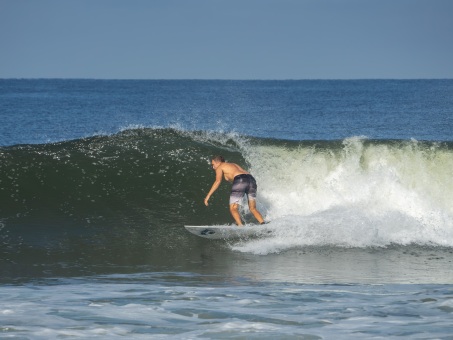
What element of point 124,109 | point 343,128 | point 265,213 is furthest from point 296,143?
point 124,109

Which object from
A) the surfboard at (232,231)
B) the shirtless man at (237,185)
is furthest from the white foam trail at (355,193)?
the shirtless man at (237,185)

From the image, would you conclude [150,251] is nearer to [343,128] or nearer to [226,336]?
[226,336]

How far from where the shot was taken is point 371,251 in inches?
549

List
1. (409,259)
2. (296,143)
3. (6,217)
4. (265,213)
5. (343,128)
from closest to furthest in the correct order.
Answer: (409,259), (6,217), (265,213), (296,143), (343,128)

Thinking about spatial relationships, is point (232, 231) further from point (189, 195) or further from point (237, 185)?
point (189, 195)

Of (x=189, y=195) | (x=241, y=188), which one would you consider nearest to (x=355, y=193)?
(x=189, y=195)

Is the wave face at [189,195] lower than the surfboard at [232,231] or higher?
higher

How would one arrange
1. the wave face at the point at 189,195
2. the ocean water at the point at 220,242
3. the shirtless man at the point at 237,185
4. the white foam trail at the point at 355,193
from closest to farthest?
1. the ocean water at the point at 220,242
2. the wave face at the point at 189,195
3. the white foam trail at the point at 355,193
4. the shirtless man at the point at 237,185

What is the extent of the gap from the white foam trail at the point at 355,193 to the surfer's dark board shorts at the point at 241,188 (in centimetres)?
76

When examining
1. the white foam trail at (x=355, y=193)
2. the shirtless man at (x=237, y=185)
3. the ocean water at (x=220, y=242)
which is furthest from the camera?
the shirtless man at (x=237, y=185)

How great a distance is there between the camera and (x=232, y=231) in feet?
47.1

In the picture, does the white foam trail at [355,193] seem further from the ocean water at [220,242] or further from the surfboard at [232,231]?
the surfboard at [232,231]

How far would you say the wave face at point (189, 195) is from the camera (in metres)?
14.2

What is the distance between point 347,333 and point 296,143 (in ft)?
41.7
